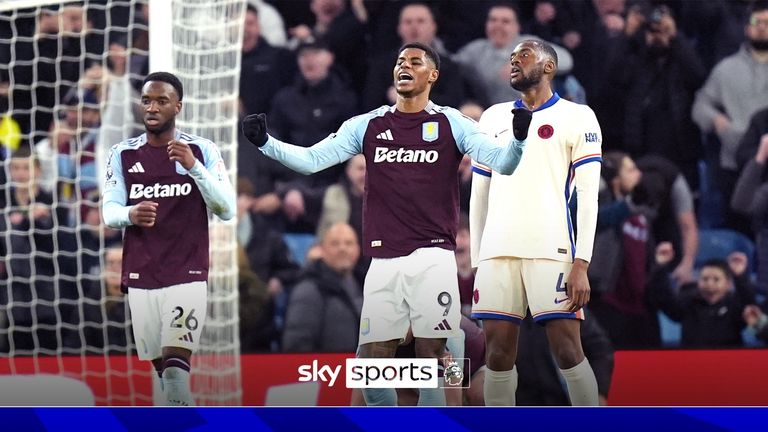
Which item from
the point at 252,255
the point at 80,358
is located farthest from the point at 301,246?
the point at 80,358

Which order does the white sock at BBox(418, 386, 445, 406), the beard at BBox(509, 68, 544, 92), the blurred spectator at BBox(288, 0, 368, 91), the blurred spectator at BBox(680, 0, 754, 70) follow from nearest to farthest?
the white sock at BBox(418, 386, 445, 406), the beard at BBox(509, 68, 544, 92), the blurred spectator at BBox(680, 0, 754, 70), the blurred spectator at BBox(288, 0, 368, 91)

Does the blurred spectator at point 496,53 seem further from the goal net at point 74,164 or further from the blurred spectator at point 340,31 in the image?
the goal net at point 74,164

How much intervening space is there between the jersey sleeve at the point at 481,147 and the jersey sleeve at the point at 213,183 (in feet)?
2.24

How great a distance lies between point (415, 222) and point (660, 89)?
182cm

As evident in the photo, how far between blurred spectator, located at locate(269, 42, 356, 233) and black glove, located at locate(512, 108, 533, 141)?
63.0 inches

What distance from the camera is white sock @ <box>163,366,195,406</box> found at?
3.91m

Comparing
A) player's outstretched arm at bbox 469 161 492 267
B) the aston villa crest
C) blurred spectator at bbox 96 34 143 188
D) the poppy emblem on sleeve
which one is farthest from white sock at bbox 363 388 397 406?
blurred spectator at bbox 96 34 143 188

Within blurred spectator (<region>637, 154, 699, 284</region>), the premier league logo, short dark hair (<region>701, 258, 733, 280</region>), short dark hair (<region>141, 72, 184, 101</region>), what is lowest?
the premier league logo

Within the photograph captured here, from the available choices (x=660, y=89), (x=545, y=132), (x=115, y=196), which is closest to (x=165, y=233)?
(x=115, y=196)

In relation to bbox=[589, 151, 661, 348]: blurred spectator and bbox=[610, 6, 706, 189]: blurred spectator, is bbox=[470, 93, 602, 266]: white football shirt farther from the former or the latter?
bbox=[610, 6, 706, 189]: blurred spectator

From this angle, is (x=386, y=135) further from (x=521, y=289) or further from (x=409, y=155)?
(x=521, y=289)

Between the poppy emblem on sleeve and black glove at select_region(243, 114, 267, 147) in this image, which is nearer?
black glove at select_region(243, 114, 267, 147)

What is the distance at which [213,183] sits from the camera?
12.5ft

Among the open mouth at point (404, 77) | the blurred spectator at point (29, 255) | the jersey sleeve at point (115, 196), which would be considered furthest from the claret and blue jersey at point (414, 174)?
the blurred spectator at point (29, 255)
